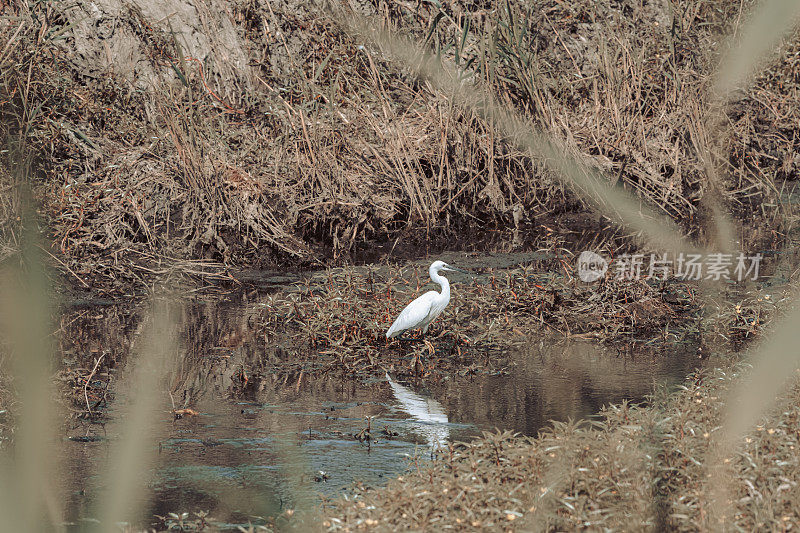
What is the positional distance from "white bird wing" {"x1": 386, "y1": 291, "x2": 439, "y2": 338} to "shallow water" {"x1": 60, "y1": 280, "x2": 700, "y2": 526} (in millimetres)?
411

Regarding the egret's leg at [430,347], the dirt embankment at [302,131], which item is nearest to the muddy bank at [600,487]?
the egret's leg at [430,347]

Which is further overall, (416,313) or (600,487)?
(416,313)

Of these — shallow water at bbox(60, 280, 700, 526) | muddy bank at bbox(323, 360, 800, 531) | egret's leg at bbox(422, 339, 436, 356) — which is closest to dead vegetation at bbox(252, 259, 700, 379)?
egret's leg at bbox(422, 339, 436, 356)

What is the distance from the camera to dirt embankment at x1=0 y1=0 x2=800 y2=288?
895cm

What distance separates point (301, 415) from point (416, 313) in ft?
3.60

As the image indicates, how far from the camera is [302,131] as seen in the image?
9844 millimetres

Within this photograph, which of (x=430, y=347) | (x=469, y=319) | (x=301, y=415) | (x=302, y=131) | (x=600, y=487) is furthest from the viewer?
(x=302, y=131)

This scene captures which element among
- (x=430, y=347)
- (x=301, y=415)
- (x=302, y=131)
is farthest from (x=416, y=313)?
(x=302, y=131)

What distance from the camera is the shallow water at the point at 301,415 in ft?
14.2

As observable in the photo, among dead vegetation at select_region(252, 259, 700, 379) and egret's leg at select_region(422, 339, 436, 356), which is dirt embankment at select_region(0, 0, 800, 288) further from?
egret's leg at select_region(422, 339, 436, 356)

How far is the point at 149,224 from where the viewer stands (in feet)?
29.9

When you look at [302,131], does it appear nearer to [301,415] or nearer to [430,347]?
[430,347]

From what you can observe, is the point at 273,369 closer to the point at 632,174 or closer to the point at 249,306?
the point at 249,306

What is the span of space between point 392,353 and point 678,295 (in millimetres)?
2503
